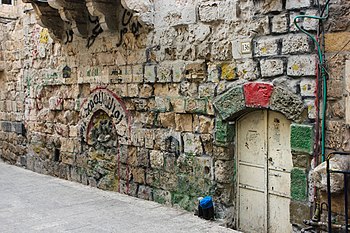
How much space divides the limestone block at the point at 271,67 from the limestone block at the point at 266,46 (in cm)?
9

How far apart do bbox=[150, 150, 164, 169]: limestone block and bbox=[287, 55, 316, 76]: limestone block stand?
7.69 feet

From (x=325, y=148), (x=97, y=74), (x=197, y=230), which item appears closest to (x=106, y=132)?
(x=97, y=74)

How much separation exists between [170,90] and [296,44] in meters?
2.04

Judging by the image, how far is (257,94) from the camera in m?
A: 5.12

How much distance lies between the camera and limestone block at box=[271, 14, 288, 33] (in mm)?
4816

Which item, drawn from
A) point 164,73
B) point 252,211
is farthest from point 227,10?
point 252,211

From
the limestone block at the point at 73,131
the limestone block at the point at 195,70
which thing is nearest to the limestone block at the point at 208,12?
the limestone block at the point at 195,70

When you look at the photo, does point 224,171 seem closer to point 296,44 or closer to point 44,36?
point 296,44

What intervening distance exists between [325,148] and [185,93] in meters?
2.09

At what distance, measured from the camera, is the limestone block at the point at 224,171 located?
557 cm

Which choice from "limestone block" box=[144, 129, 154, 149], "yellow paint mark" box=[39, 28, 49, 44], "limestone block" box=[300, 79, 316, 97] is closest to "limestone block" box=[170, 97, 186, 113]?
"limestone block" box=[144, 129, 154, 149]

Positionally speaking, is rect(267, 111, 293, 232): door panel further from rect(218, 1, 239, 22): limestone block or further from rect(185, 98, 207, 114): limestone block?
rect(218, 1, 239, 22): limestone block

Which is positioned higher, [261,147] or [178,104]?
[178,104]

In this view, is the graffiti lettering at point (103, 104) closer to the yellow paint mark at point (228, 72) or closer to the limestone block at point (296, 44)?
the yellow paint mark at point (228, 72)
